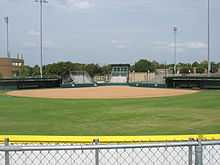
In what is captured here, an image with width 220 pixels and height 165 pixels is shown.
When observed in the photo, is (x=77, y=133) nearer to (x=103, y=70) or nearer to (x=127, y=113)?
(x=127, y=113)

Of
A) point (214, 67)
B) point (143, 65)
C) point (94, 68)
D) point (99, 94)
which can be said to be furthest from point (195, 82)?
point (214, 67)

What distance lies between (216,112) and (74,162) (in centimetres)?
1308

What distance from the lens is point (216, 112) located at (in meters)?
19.4

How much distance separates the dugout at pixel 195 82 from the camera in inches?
1645

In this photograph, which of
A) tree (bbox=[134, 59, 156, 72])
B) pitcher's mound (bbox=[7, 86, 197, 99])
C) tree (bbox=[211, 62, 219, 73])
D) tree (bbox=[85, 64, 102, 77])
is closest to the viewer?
pitcher's mound (bbox=[7, 86, 197, 99])

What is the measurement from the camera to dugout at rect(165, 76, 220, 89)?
4178 cm

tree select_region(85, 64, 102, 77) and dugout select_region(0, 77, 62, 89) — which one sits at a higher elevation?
tree select_region(85, 64, 102, 77)

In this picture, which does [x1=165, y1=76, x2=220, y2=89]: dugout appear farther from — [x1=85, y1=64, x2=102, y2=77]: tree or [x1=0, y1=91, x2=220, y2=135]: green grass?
[x1=85, y1=64, x2=102, y2=77]: tree

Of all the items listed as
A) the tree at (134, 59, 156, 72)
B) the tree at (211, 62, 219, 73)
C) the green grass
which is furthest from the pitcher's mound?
the tree at (211, 62, 219, 73)

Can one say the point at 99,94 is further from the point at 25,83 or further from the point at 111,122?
the point at 111,122

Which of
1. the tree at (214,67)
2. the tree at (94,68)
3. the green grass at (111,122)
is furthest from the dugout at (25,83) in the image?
the tree at (214,67)

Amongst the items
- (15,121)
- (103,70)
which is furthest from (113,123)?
(103,70)

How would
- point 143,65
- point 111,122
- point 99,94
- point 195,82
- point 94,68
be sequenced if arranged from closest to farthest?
point 111,122 < point 99,94 < point 195,82 < point 94,68 < point 143,65

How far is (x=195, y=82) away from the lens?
145ft
